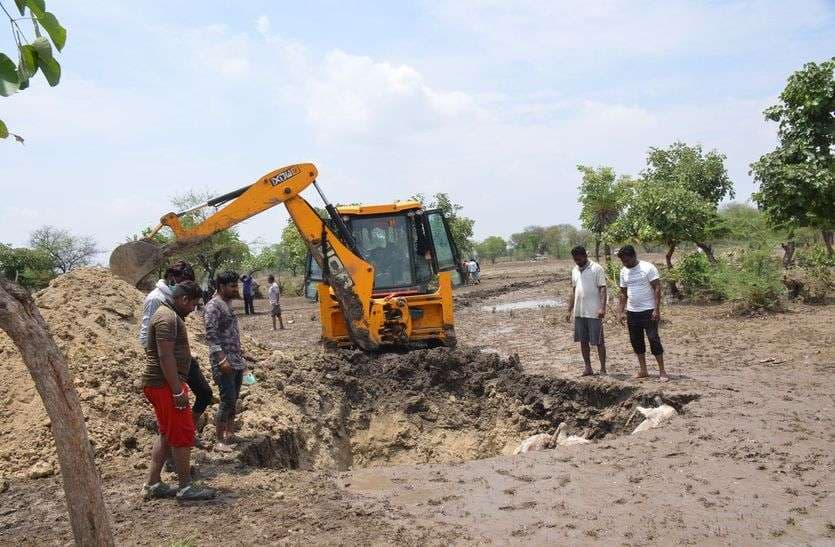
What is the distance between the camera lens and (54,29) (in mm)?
2518

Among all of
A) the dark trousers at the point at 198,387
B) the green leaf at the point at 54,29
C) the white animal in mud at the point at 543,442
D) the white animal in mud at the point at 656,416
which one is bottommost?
the white animal in mud at the point at 543,442

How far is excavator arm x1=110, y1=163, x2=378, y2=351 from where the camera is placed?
9.36 metres

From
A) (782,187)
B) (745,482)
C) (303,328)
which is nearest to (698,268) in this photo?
(782,187)

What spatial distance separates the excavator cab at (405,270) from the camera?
34.4ft

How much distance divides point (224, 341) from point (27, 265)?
99.9ft

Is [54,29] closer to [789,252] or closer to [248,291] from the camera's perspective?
[789,252]

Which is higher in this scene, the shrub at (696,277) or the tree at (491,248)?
the tree at (491,248)

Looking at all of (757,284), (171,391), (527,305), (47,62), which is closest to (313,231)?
(171,391)

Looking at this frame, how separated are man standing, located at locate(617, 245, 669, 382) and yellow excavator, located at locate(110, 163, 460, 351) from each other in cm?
301

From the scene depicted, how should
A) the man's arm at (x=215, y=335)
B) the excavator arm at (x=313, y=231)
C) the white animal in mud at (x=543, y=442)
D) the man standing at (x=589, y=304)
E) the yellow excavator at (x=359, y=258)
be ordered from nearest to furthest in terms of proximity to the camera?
the man's arm at (x=215, y=335)
the white animal in mud at (x=543, y=442)
the man standing at (x=589, y=304)
the yellow excavator at (x=359, y=258)
the excavator arm at (x=313, y=231)

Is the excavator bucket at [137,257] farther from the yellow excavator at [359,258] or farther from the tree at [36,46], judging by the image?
the tree at [36,46]

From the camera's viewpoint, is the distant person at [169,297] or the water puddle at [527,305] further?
the water puddle at [527,305]

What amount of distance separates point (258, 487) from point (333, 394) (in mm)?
3633

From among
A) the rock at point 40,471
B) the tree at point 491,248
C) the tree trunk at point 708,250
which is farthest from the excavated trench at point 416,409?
the tree at point 491,248
